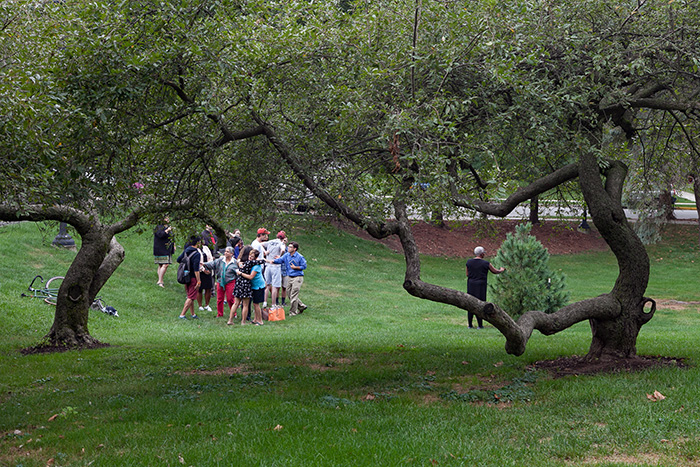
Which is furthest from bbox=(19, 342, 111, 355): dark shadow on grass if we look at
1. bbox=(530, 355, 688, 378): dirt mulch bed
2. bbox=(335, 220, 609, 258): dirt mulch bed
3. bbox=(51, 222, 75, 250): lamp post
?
bbox=(335, 220, 609, 258): dirt mulch bed

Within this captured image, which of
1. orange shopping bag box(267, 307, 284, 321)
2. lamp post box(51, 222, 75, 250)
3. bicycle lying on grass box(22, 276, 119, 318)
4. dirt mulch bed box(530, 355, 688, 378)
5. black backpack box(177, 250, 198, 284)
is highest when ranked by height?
lamp post box(51, 222, 75, 250)

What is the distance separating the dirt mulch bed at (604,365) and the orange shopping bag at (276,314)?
27.2ft

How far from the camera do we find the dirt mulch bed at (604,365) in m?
8.48

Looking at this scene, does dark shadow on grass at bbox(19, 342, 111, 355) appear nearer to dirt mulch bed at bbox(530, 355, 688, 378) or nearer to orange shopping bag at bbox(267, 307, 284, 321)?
orange shopping bag at bbox(267, 307, 284, 321)

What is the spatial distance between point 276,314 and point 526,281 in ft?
20.0

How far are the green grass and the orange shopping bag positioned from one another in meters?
1.04

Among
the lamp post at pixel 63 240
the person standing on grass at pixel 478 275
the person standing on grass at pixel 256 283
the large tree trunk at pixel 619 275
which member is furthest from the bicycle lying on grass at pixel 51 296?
the large tree trunk at pixel 619 275

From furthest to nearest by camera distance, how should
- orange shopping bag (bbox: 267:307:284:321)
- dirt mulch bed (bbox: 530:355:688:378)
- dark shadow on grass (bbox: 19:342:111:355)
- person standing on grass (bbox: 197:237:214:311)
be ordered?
orange shopping bag (bbox: 267:307:284:321)
person standing on grass (bbox: 197:237:214:311)
dark shadow on grass (bbox: 19:342:111:355)
dirt mulch bed (bbox: 530:355:688:378)

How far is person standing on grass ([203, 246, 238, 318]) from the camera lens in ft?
51.1

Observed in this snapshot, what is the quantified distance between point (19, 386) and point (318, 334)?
647 cm

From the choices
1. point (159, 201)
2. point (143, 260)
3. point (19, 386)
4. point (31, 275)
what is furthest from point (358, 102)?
point (143, 260)

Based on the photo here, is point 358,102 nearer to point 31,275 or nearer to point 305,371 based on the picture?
point 305,371

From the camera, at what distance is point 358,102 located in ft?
24.6

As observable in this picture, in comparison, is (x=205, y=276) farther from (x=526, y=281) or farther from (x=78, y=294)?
(x=526, y=281)
